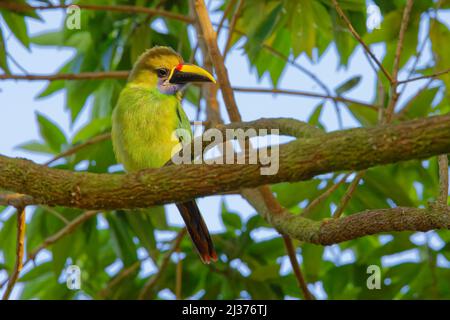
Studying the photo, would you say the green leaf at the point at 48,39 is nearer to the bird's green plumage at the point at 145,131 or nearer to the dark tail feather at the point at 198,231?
the bird's green plumage at the point at 145,131

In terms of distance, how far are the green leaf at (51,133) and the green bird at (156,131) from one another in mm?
805

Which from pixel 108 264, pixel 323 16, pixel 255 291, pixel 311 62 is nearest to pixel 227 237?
pixel 255 291

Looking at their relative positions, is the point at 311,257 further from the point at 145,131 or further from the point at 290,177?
the point at 290,177

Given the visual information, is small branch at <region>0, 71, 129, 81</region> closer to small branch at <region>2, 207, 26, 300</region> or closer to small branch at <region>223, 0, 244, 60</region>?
small branch at <region>223, 0, 244, 60</region>

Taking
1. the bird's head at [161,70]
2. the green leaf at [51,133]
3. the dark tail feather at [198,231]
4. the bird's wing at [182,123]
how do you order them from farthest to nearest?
the green leaf at [51,133], the bird's head at [161,70], the bird's wing at [182,123], the dark tail feather at [198,231]

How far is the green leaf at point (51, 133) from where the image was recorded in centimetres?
445

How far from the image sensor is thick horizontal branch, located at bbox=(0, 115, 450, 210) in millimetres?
1876

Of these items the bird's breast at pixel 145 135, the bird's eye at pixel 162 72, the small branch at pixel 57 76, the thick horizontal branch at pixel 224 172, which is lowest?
the thick horizontal branch at pixel 224 172

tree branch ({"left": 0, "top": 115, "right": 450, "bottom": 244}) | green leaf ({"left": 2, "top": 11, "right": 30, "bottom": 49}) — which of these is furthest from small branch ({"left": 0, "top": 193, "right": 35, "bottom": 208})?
green leaf ({"left": 2, "top": 11, "right": 30, "bottom": 49})

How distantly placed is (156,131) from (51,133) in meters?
1.14

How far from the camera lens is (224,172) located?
2.11m

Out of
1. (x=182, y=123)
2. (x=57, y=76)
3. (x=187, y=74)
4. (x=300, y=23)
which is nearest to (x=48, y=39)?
(x=57, y=76)

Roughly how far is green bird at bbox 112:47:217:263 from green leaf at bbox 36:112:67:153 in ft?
2.64
